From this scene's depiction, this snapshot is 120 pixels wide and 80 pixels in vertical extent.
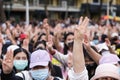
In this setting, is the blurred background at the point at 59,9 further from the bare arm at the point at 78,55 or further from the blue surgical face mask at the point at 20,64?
the bare arm at the point at 78,55

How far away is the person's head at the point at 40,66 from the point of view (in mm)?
6017

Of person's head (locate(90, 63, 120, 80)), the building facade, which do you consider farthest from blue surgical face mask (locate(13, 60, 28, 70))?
the building facade

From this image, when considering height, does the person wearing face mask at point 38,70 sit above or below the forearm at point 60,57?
above

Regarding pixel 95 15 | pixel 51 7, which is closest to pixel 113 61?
pixel 51 7

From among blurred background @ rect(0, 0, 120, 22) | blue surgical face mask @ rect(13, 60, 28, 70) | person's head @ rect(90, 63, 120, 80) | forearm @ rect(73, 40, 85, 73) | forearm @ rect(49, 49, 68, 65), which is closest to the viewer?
person's head @ rect(90, 63, 120, 80)

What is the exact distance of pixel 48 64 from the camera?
6355mm

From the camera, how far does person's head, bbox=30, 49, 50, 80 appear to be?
19.7 ft

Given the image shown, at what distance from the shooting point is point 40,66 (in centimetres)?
613

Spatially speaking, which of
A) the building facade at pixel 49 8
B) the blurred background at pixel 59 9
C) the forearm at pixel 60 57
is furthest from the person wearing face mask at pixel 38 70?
the building facade at pixel 49 8

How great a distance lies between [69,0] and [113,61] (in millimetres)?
52299

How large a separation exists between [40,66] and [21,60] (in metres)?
1.03

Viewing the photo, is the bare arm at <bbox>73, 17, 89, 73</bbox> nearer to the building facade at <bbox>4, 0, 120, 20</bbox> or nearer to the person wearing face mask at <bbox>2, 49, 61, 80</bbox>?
the person wearing face mask at <bbox>2, 49, 61, 80</bbox>

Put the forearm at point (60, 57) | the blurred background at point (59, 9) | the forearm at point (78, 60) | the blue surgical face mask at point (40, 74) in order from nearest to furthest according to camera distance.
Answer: the forearm at point (78, 60), the blue surgical face mask at point (40, 74), the forearm at point (60, 57), the blurred background at point (59, 9)

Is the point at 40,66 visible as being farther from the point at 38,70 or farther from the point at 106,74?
the point at 106,74
